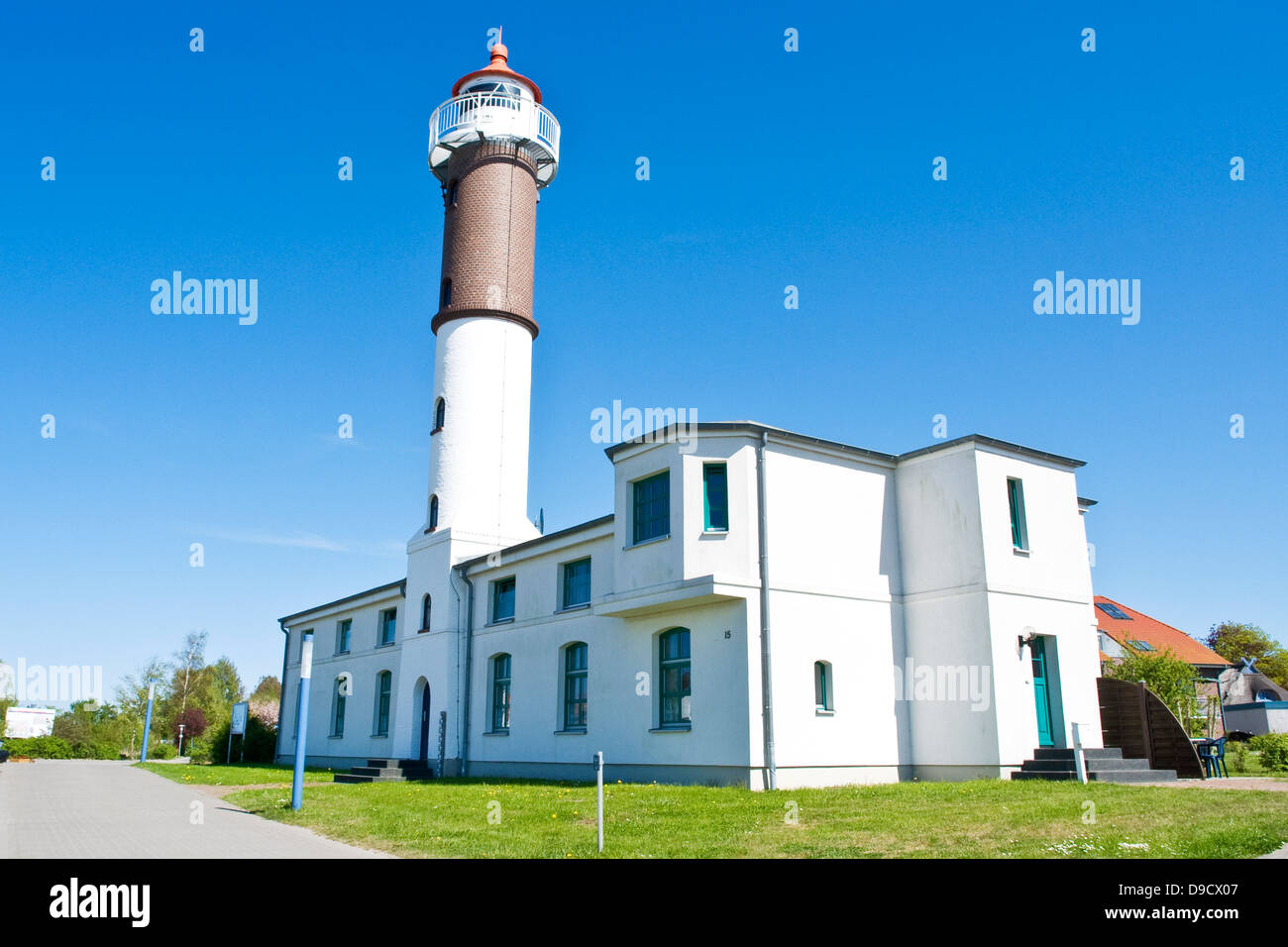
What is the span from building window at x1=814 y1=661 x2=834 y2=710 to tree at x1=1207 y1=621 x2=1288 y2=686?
175 ft

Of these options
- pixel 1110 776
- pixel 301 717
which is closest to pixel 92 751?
pixel 301 717

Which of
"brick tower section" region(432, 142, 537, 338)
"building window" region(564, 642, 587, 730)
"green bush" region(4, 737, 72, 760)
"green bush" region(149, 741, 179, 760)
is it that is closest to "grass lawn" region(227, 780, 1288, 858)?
"building window" region(564, 642, 587, 730)

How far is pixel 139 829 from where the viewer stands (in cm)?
1182

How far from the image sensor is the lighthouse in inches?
968

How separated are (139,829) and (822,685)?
10878 millimetres

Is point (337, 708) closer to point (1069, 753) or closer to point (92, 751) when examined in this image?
point (1069, 753)

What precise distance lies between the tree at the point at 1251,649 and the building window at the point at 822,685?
5347 centimetres

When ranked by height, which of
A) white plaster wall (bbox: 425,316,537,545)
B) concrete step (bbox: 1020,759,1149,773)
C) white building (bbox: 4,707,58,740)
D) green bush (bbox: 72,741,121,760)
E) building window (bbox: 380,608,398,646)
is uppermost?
white plaster wall (bbox: 425,316,537,545)

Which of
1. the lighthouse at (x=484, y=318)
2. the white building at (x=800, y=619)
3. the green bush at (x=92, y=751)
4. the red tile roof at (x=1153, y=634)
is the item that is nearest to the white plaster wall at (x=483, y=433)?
the lighthouse at (x=484, y=318)

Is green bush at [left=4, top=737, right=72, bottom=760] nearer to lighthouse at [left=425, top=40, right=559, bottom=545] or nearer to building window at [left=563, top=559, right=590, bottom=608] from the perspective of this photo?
lighthouse at [left=425, top=40, right=559, bottom=545]
